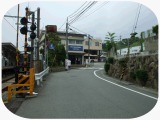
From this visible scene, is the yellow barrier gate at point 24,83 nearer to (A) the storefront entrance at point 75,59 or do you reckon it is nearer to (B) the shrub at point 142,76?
(B) the shrub at point 142,76

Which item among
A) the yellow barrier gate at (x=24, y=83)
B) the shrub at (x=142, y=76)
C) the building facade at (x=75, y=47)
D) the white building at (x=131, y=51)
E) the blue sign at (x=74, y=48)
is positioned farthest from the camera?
the building facade at (x=75, y=47)

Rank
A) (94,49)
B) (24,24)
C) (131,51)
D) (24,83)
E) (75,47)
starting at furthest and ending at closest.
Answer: (94,49)
(75,47)
(131,51)
(24,83)
(24,24)

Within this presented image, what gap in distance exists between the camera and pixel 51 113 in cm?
640

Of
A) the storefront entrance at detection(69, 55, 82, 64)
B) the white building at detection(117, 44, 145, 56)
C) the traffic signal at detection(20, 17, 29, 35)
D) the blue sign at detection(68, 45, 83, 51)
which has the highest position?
the blue sign at detection(68, 45, 83, 51)

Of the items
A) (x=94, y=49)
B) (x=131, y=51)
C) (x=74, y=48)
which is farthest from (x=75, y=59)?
(x=131, y=51)

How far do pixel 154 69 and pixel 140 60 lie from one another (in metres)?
2.50

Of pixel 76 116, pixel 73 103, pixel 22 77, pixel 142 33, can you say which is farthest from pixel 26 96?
pixel 142 33

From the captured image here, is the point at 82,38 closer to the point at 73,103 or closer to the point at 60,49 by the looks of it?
the point at 60,49

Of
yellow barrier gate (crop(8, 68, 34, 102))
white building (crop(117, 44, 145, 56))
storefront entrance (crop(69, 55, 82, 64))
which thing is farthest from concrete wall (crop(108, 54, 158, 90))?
storefront entrance (crop(69, 55, 82, 64))

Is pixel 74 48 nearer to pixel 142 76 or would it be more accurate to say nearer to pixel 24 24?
pixel 142 76

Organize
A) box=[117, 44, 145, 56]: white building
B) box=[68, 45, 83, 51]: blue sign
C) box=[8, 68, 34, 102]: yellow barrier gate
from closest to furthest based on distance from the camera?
box=[8, 68, 34, 102]: yellow barrier gate → box=[117, 44, 145, 56]: white building → box=[68, 45, 83, 51]: blue sign

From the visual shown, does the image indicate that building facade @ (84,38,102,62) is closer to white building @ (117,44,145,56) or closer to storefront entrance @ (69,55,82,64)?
storefront entrance @ (69,55,82,64)

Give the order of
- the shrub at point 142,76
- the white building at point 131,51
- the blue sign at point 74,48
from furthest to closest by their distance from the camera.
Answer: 1. the blue sign at point 74,48
2. the white building at point 131,51
3. the shrub at point 142,76

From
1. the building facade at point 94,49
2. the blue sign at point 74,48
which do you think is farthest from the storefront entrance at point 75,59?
the building facade at point 94,49
